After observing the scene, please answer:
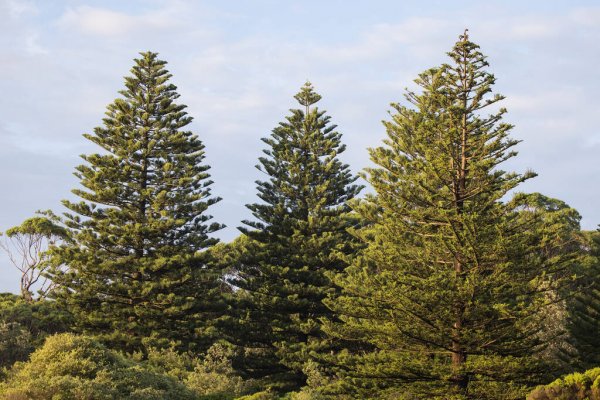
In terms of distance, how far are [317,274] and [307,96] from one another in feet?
28.9

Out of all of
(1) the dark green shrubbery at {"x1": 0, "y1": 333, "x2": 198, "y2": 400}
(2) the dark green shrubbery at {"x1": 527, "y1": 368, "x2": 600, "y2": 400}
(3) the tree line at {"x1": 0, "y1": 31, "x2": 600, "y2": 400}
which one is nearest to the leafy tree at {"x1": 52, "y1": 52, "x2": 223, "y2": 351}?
(3) the tree line at {"x1": 0, "y1": 31, "x2": 600, "y2": 400}

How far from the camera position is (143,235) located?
108 ft

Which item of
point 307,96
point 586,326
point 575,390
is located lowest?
point 575,390

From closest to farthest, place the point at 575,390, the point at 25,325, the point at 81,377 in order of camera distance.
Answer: the point at 575,390 → the point at 81,377 → the point at 25,325

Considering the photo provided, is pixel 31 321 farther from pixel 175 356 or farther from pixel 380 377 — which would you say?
pixel 380 377

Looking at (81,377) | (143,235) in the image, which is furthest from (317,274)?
(81,377)

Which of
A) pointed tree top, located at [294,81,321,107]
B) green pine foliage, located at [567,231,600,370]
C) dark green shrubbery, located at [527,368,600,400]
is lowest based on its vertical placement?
dark green shrubbery, located at [527,368,600,400]

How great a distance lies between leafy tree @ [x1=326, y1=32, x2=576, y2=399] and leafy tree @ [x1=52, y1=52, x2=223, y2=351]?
36.4 feet

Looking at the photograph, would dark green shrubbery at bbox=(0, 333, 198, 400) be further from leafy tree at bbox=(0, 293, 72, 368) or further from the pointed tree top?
the pointed tree top

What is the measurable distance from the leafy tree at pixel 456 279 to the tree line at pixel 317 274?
6cm

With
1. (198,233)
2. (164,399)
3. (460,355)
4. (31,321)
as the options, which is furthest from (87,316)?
(460,355)

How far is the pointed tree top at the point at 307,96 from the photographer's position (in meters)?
35.6

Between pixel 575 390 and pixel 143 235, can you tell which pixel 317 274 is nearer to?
pixel 143 235

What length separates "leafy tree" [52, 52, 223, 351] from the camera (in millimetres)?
31984
